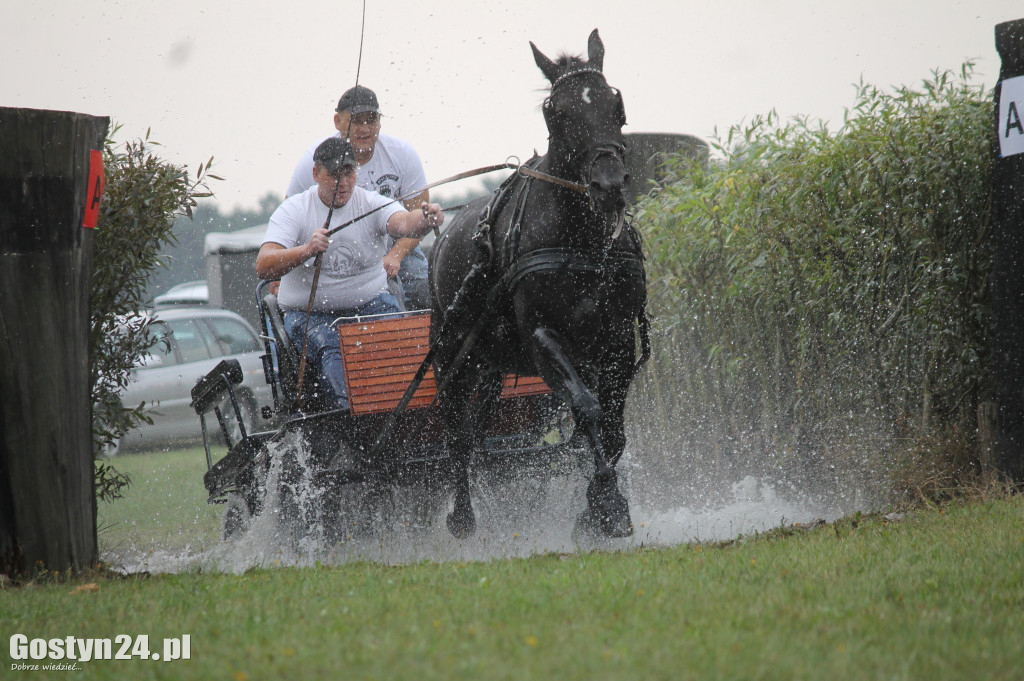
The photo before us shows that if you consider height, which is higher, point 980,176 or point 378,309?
point 980,176

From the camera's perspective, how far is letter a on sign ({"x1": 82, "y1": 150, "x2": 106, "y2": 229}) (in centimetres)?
450

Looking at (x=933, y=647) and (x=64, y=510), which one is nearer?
(x=933, y=647)

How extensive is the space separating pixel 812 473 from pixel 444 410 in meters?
2.39

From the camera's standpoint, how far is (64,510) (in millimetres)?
4465

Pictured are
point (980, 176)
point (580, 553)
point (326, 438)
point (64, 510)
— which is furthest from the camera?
point (326, 438)

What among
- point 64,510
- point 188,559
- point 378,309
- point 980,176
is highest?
point 980,176

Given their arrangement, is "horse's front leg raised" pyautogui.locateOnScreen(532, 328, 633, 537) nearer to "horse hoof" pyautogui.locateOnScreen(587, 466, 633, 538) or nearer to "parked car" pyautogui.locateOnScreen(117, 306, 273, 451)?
"horse hoof" pyautogui.locateOnScreen(587, 466, 633, 538)

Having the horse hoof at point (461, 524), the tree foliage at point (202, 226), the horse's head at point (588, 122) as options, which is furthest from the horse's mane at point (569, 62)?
the tree foliage at point (202, 226)

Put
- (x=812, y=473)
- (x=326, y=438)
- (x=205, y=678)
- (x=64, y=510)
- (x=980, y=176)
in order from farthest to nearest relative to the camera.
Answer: (x=812, y=473), (x=326, y=438), (x=980, y=176), (x=64, y=510), (x=205, y=678)

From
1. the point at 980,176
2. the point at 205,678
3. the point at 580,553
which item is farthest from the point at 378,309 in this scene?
the point at 205,678

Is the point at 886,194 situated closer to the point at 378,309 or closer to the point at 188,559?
the point at 378,309

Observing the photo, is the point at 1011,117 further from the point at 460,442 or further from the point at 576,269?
the point at 460,442

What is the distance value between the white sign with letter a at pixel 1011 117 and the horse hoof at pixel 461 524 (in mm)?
3546

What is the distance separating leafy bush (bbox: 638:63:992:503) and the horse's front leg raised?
1.90m
